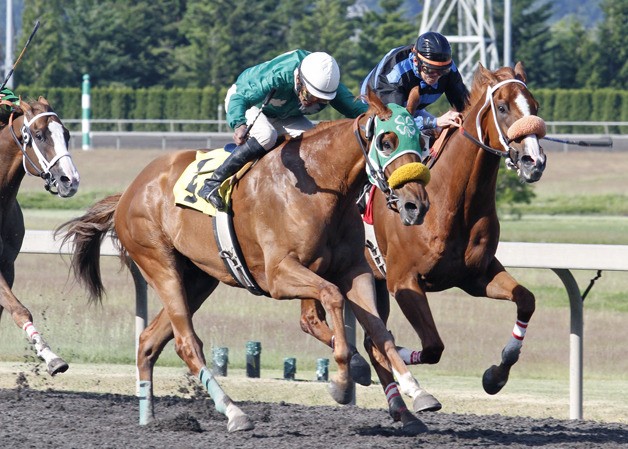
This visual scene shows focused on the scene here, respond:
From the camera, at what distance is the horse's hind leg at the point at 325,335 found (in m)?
6.16

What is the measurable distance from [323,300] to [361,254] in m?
0.45

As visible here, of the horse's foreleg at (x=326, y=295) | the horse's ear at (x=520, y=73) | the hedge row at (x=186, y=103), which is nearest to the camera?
the horse's foreleg at (x=326, y=295)

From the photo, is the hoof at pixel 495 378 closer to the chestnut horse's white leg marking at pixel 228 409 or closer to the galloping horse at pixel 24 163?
the chestnut horse's white leg marking at pixel 228 409

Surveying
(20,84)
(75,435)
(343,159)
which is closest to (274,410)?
(75,435)

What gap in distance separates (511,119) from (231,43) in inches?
1764

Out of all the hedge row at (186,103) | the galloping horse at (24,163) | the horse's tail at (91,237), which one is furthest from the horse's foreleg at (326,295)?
the hedge row at (186,103)

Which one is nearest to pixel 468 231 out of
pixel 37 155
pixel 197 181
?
pixel 197 181

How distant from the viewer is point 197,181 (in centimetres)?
639

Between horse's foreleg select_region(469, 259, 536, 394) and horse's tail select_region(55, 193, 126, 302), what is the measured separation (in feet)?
6.87

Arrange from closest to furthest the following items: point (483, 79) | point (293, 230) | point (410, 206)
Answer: point (410, 206) → point (293, 230) → point (483, 79)

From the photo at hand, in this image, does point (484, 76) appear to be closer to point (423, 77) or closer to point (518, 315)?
point (423, 77)

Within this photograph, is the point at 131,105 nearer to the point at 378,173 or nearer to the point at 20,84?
the point at 20,84

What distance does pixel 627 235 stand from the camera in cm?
1855

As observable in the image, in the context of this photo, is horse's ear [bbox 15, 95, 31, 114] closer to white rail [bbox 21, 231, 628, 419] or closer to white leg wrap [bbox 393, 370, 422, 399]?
white rail [bbox 21, 231, 628, 419]
